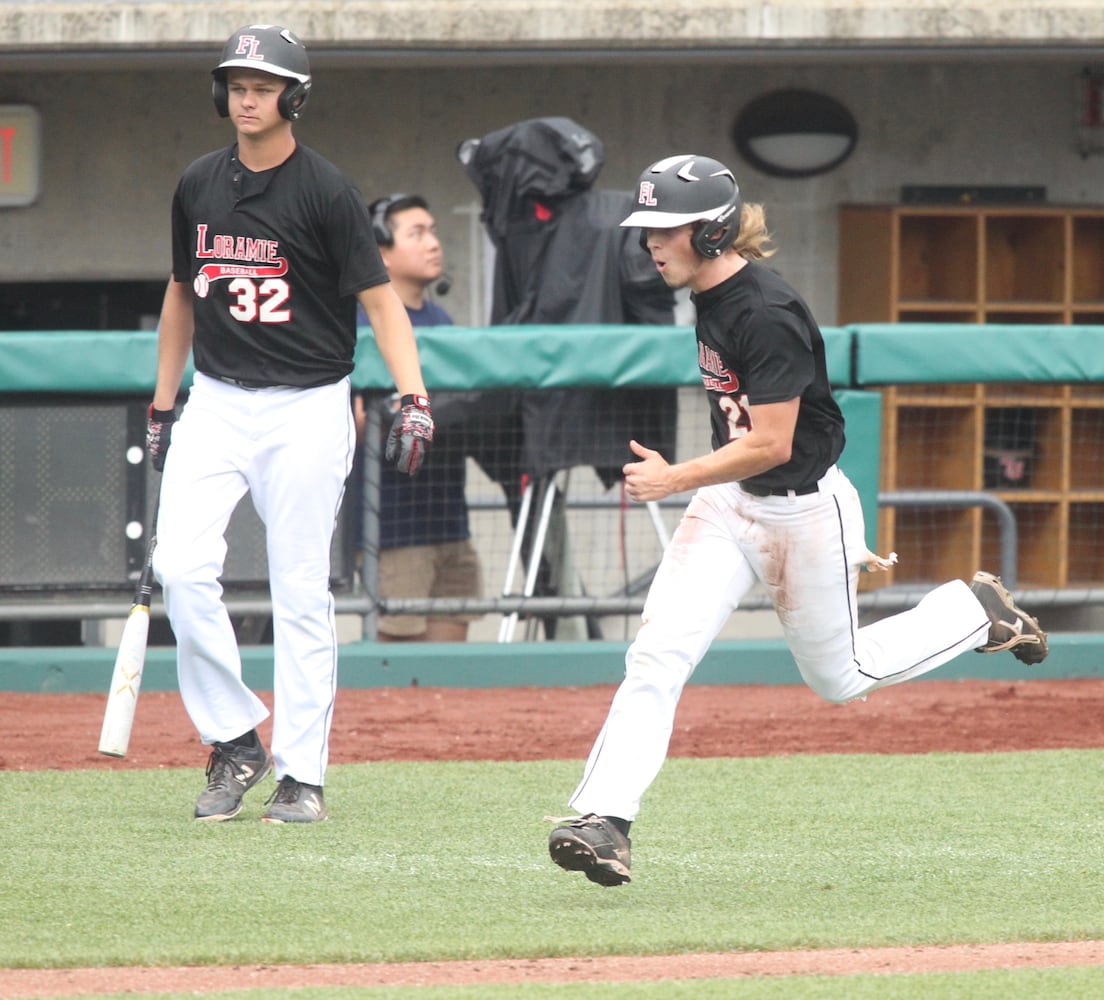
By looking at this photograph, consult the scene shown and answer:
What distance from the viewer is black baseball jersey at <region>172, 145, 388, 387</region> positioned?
4961 mm

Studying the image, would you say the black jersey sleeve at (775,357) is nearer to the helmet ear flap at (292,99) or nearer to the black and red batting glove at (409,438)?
the black and red batting glove at (409,438)

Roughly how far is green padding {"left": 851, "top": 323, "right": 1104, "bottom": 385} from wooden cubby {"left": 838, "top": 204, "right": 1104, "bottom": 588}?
266 centimetres

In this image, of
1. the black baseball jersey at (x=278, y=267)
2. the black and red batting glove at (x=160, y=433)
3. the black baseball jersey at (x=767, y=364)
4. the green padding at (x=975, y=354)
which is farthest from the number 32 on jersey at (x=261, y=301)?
the green padding at (x=975, y=354)

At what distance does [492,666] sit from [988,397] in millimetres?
4196

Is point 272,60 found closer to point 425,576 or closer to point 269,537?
point 269,537

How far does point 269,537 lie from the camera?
5043mm

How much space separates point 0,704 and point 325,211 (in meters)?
3.19

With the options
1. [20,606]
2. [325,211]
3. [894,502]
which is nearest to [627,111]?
[894,502]

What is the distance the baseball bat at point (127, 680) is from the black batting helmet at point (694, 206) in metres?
1.76

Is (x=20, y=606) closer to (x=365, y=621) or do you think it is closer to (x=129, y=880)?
(x=365, y=621)

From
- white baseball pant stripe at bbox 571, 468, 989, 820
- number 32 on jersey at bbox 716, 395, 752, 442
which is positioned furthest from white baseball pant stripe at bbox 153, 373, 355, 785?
number 32 on jersey at bbox 716, 395, 752, 442

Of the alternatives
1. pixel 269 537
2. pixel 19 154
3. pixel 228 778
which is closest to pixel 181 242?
pixel 269 537

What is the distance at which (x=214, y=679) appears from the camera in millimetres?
5043

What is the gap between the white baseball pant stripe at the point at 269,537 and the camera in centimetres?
493
